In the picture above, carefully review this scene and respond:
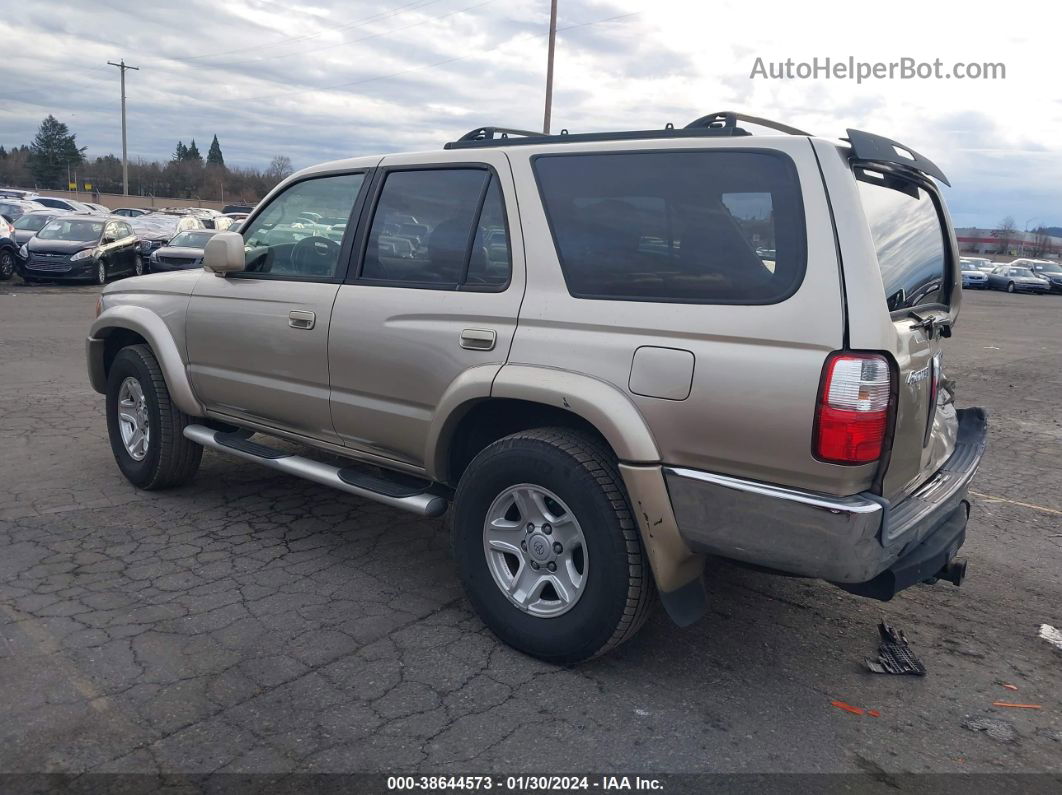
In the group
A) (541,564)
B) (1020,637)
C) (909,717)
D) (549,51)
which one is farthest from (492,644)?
(549,51)

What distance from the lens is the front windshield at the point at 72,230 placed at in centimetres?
2038

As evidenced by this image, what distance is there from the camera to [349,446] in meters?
4.30

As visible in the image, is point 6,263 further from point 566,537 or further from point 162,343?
point 566,537

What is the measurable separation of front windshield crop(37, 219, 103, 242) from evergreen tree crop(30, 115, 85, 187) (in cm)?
7773

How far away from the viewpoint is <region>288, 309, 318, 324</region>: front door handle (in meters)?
4.29

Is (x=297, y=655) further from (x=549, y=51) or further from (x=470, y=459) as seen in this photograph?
(x=549, y=51)

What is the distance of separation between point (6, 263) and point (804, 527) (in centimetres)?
2146

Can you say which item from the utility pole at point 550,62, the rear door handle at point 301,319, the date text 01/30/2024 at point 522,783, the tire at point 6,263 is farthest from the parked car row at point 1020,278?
the date text 01/30/2024 at point 522,783

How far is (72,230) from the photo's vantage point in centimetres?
2073

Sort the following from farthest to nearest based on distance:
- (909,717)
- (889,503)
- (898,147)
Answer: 1. (898,147)
2. (909,717)
3. (889,503)

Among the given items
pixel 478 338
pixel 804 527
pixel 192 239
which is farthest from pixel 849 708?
pixel 192 239

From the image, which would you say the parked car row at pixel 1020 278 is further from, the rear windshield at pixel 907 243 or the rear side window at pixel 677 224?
the rear side window at pixel 677 224

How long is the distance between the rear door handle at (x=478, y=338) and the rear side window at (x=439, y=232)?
0.19 m

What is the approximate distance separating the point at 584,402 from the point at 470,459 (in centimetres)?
94
